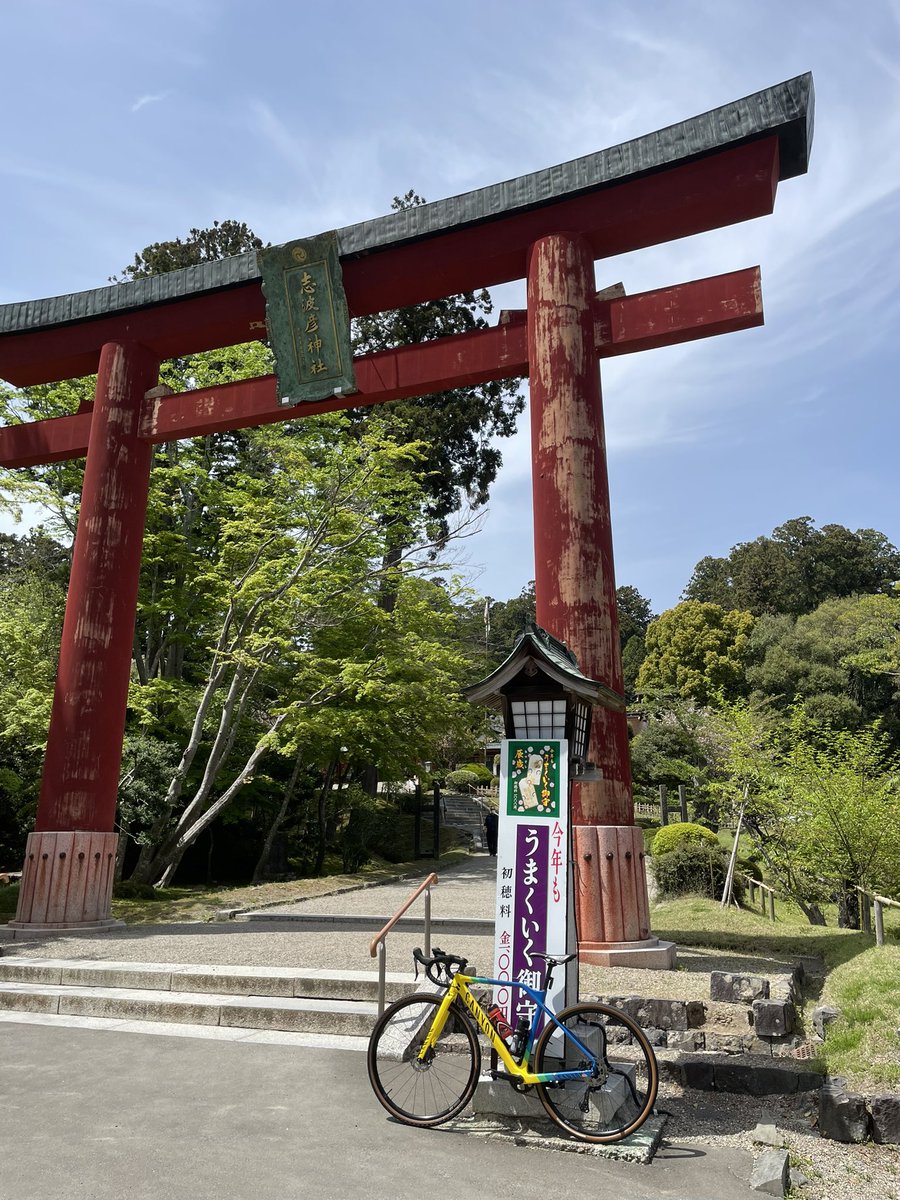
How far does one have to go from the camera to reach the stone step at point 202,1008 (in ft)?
20.2

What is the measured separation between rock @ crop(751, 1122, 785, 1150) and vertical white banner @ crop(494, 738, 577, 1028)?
1175mm

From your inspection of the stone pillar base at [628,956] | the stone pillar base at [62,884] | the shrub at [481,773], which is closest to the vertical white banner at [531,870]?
the stone pillar base at [628,956]

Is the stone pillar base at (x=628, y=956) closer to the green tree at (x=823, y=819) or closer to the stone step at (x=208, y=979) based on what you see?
the stone step at (x=208, y=979)

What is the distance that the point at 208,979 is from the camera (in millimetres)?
7031

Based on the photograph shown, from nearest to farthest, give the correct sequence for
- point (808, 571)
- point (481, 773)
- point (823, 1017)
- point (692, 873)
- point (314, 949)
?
point (823, 1017)
point (314, 949)
point (692, 873)
point (481, 773)
point (808, 571)

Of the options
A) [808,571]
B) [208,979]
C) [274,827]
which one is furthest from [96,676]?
[808,571]

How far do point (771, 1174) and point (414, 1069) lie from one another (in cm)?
182

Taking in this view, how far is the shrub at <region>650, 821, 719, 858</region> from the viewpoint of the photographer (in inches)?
642

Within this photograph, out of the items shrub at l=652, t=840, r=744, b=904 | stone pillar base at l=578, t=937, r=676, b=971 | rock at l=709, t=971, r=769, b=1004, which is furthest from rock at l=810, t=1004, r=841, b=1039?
shrub at l=652, t=840, r=744, b=904

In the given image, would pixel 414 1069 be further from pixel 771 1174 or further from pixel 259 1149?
pixel 771 1174

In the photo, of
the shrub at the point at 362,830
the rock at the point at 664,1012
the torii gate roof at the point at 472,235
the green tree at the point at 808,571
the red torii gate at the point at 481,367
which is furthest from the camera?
the green tree at the point at 808,571

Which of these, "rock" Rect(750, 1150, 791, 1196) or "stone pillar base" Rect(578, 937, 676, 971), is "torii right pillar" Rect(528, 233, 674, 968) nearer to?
"stone pillar base" Rect(578, 937, 676, 971)

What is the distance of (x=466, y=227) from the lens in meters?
9.92

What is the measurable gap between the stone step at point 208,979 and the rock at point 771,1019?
2.55 meters
